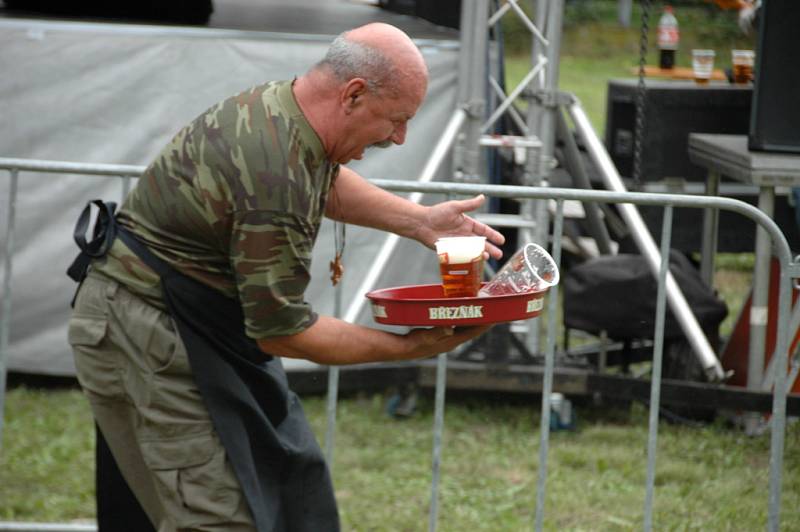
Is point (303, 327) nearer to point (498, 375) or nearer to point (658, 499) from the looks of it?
point (658, 499)

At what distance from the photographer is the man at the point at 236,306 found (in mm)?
2604

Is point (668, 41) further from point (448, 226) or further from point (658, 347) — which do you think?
point (448, 226)

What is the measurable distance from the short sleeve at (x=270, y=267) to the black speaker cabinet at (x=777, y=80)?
3.64 metres

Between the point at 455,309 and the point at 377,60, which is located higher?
the point at 377,60

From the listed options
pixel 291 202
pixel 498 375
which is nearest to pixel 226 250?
pixel 291 202

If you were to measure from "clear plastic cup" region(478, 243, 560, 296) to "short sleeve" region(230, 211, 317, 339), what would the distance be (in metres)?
0.54

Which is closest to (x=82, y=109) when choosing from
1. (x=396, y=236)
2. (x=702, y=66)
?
(x=396, y=236)

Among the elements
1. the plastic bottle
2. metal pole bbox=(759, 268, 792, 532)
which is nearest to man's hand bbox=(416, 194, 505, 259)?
metal pole bbox=(759, 268, 792, 532)

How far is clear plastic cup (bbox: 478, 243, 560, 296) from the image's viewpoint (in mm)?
2959

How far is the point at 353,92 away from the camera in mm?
2609

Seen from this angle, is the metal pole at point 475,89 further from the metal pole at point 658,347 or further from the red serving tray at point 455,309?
the red serving tray at point 455,309

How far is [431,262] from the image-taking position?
253 inches

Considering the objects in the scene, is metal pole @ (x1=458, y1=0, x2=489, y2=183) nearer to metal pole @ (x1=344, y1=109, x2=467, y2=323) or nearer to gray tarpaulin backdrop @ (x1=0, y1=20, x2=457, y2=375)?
metal pole @ (x1=344, y1=109, x2=467, y2=323)

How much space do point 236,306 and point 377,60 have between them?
67 cm
